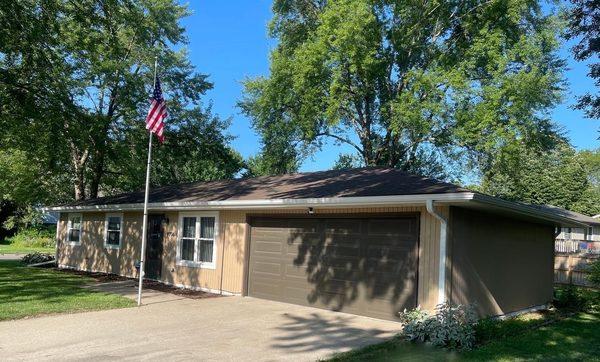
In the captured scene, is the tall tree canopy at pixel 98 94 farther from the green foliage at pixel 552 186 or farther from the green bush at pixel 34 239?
the green foliage at pixel 552 186

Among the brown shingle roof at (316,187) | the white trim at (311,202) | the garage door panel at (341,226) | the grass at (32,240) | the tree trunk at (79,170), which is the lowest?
the grass at (32,240)

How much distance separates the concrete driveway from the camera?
6.95 m

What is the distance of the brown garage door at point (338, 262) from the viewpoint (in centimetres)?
962

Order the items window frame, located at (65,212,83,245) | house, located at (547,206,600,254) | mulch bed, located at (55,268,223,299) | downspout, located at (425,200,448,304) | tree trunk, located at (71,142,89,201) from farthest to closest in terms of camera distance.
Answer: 1. tree trunk, located at (71,142,89,201)
2. house, located at (547,206,600,254)
3. window frame, located at (65,212,83,245)
4. mulch bed, located at (55,268,223,299)
5. downspout, located at (425,200,448,304)

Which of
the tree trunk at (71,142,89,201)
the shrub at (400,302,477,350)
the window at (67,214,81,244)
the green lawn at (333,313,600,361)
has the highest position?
the tree trunk at (71,142,89,201)

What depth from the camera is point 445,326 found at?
781cm

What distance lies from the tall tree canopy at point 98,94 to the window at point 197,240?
16.6 ft

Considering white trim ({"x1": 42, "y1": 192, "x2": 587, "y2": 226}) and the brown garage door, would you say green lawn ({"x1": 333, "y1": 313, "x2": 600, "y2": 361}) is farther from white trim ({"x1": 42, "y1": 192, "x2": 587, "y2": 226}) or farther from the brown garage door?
white trim ({"x1": 42, "y1": 192, "x2": 587, "y2": 226})

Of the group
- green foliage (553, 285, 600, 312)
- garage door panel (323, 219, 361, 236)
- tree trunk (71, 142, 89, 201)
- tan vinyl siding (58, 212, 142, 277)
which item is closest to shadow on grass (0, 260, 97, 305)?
tan vinyl siding (58, 212, 142, 277)

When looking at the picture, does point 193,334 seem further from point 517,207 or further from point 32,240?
point 32,240

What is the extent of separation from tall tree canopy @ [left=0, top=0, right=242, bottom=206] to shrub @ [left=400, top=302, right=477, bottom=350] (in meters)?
10.7

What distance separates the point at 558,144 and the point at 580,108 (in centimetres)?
1451

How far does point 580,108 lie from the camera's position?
1194cm

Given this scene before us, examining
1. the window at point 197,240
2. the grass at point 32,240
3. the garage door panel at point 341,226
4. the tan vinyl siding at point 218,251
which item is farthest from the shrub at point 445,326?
the grass at point 32,240
